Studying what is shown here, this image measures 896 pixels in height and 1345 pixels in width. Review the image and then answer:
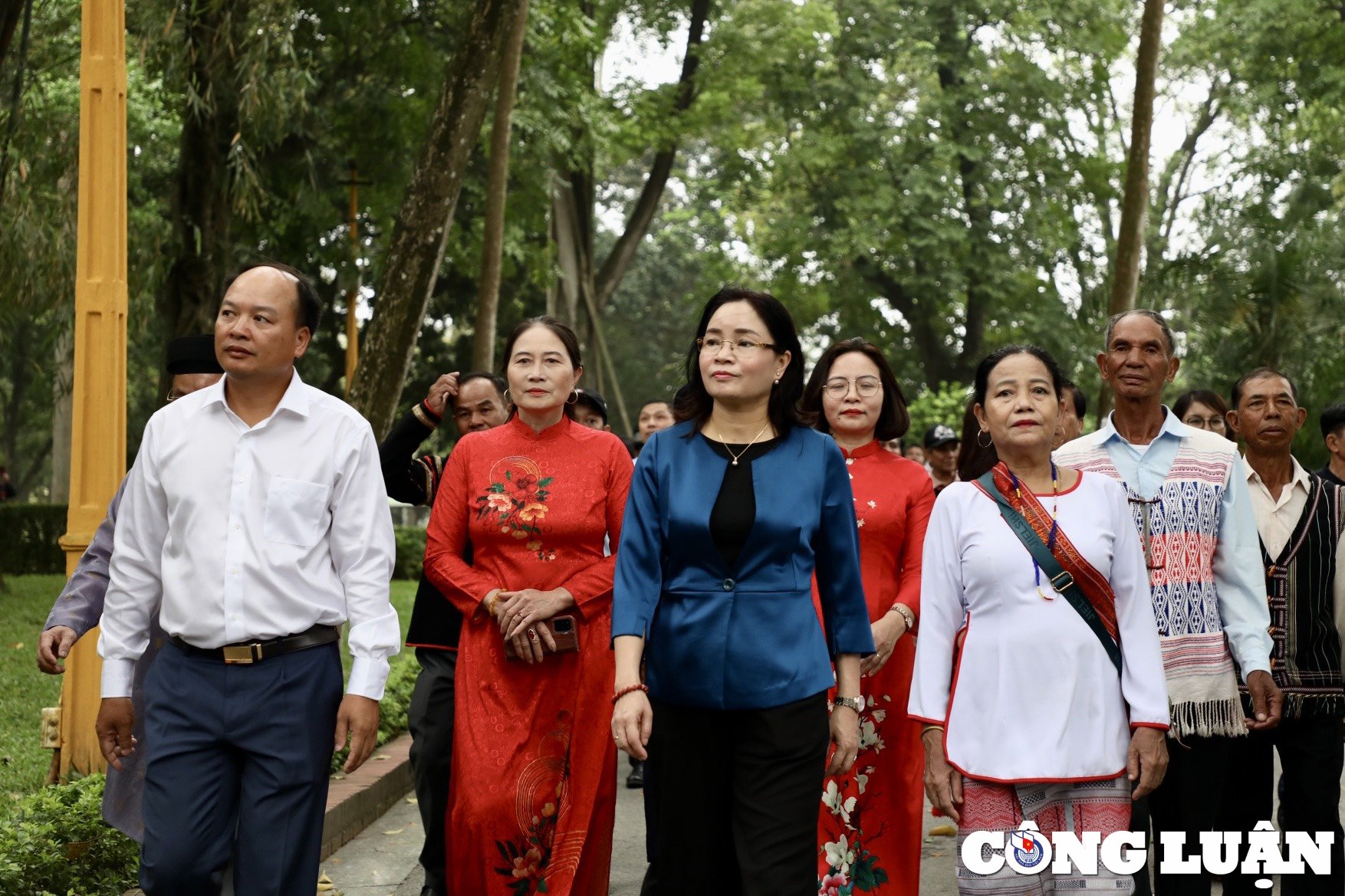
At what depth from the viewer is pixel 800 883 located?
14.4ft

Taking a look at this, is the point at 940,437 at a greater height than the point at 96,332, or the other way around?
the point at 96,332

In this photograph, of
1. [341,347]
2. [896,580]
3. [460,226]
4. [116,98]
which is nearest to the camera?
[896,580]

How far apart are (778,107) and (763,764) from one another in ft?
105

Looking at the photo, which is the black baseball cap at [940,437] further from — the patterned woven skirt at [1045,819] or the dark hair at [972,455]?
the patterned woven skirt at [1045,819]

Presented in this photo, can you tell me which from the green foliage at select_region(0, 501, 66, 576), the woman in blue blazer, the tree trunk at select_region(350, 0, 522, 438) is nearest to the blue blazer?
the woman in blue blazer

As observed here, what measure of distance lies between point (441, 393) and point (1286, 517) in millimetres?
3265

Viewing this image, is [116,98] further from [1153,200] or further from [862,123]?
[1153,200]

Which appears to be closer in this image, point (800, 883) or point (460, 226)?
point (800, 883)

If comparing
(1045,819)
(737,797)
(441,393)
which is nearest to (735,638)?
(737,797)

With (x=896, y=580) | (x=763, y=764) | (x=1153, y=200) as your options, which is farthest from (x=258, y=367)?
(x=1153, y=200)

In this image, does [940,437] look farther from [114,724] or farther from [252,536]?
[114,724]

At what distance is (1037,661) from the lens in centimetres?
447

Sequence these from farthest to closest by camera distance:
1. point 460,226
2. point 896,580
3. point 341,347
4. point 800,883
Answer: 1. point 341,347
2. point 460,226
3. point 896,580
4. point 800,883

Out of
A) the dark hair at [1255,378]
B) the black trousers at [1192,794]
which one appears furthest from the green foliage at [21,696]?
the dark hair at [1255,378]
